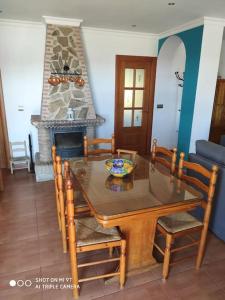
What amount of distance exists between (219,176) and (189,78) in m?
2.14

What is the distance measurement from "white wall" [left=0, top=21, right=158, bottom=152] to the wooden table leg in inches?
118

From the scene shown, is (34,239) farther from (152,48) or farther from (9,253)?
(152,48)

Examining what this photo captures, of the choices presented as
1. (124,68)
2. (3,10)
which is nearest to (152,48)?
(124,68)

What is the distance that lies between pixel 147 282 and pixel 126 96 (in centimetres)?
359

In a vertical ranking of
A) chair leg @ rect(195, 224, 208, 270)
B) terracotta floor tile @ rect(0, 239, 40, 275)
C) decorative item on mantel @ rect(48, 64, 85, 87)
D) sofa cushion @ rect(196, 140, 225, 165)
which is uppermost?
decorative item on mantel @ rect(48, 64, 85, 87)

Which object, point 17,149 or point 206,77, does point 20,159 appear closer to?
point 17,149

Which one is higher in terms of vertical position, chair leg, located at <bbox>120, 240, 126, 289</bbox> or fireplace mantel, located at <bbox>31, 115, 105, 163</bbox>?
fireplace mantel, located at <bbox>31, 115, 105, 163</bbox>

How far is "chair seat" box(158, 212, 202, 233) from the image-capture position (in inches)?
72.7

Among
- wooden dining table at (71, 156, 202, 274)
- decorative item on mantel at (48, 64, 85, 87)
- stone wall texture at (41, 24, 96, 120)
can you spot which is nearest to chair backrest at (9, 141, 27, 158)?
stone wall texture at (41, 24, 96, 120)

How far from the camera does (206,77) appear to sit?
3627 mm

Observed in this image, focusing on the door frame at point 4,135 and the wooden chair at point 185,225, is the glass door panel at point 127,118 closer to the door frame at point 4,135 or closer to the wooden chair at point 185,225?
the door frame at point 4,135

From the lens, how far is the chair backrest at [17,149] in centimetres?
417

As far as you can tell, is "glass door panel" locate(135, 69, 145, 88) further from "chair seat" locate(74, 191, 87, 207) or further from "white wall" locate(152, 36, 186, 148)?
"chair seat" locate(74, 191, 87, 207)

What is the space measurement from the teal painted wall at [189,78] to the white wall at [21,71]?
247cm
